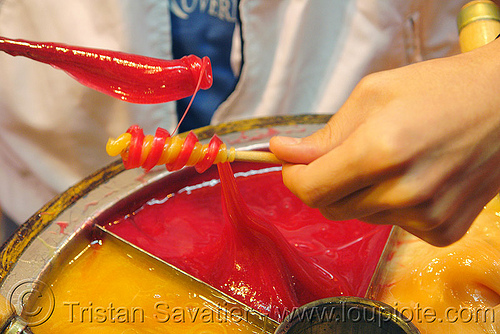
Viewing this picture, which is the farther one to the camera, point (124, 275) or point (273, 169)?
point (273, 169)

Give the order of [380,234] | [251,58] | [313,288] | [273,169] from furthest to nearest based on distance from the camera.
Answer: [251,58]
[273,169]
[380,234]
[313,288]

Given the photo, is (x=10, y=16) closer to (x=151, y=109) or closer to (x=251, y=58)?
(x=151, y=109)

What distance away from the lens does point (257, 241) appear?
2.86ft

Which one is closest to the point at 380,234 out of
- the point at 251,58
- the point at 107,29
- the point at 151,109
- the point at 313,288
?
the point at 313,288

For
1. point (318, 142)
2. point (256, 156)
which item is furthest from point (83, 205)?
point (318, 142)

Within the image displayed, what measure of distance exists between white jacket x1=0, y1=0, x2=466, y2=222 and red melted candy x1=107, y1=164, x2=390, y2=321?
476 mm

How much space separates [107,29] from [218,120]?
46cm

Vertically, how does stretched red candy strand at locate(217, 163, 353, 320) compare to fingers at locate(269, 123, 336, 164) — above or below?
below

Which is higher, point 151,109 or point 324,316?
point 151,109

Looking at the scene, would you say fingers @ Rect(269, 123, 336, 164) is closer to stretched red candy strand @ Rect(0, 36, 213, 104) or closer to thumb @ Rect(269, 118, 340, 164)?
thumb @ Rect(269, 118, 340, 164)

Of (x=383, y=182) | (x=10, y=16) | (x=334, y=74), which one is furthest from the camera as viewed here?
(x=334, y=74)

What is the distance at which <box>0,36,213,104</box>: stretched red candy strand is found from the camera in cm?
75

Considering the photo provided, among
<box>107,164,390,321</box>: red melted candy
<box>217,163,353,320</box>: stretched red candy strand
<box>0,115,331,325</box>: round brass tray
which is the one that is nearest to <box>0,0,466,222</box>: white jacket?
<box>0,115,331,325</box>: round brass tray

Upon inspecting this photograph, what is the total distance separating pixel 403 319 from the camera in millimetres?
681
